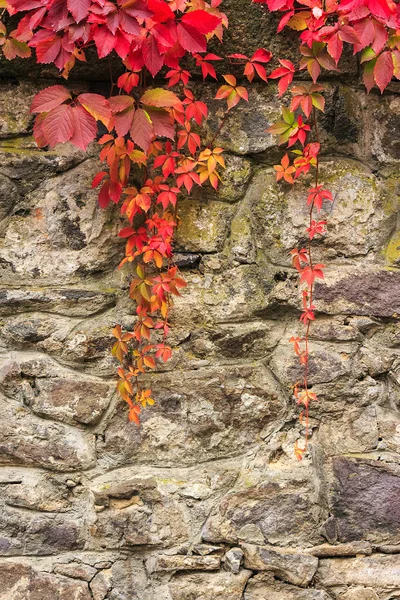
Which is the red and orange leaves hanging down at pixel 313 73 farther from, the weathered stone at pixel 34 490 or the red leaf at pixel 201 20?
the weathered stone at pixel 34 490

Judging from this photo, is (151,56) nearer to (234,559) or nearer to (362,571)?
(234,559)

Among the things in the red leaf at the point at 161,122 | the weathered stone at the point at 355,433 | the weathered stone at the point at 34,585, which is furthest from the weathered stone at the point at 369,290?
the weathered stone at the point at 34,585

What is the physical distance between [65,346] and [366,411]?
0.82 meters

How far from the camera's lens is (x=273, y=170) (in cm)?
167

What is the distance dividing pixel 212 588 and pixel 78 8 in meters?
1.43

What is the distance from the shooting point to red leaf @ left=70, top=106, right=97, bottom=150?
4.51 ft

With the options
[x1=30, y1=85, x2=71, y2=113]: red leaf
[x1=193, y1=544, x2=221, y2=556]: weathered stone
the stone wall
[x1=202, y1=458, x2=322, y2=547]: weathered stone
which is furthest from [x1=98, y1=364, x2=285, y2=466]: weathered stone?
[x1=30, y1=85, x2=71, y2=113]: red leaf

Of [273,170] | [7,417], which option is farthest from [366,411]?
[7,417]

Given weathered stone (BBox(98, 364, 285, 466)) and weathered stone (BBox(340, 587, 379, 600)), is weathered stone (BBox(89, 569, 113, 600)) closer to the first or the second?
weathered stone (BBox(98, 364, 285, 466))

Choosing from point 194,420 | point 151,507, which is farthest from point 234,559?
point 194,420

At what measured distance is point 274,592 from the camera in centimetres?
161

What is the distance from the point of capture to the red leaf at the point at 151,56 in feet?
4.66

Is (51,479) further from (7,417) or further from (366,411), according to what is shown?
(366,411)

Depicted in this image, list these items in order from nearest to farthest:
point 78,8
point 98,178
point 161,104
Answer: point 78,8, point 161,104, point 98,178
